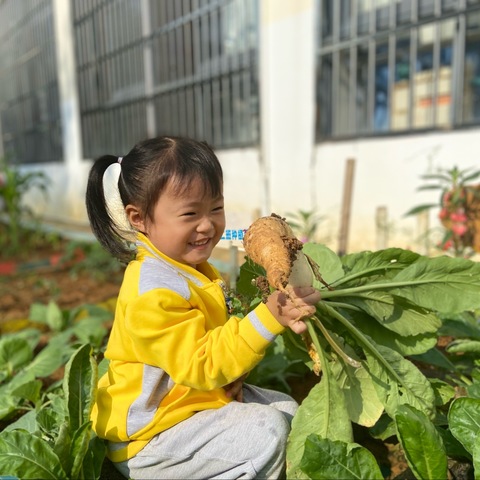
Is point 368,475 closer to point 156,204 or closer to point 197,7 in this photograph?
point 156,204

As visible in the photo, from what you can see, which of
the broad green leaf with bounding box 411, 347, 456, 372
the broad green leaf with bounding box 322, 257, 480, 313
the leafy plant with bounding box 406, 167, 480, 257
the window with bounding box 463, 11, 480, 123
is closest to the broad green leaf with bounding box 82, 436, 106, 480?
the broad green leaf with bounding box 322, 257, 480, 313

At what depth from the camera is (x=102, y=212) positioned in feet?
4.66

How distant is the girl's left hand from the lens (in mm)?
1396

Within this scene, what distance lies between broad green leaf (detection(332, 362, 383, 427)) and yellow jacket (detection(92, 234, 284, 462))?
31 cm

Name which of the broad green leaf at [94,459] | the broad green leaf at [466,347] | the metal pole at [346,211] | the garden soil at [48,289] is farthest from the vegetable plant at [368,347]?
the metal pole at [346,211]

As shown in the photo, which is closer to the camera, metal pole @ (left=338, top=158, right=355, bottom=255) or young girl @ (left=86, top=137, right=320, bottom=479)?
young girl @ (left=86, top=137, right=320, bottom=479)

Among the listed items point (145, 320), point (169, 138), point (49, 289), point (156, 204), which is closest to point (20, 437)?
point (145, 320)

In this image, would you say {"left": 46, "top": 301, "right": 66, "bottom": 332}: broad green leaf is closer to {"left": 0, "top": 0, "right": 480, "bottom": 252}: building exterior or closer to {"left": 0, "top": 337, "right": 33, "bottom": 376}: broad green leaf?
{"left": 0, "top": 337, "right": 33, "bottom": 376}: broad green leaf

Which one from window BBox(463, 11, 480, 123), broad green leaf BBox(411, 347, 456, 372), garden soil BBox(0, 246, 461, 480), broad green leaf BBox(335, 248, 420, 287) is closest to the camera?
broad green leaf BBox(335, 248, 420, 287)

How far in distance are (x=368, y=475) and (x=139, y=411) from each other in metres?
0.54

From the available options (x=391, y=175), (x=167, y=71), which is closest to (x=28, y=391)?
(x=391, y=175)

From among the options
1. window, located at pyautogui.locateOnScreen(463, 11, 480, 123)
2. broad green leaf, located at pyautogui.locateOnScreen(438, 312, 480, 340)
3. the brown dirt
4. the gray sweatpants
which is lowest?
the brown dirt

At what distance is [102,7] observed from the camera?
8.86m

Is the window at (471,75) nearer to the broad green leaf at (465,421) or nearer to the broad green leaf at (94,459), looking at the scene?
the broad green leaf at (465,421)
